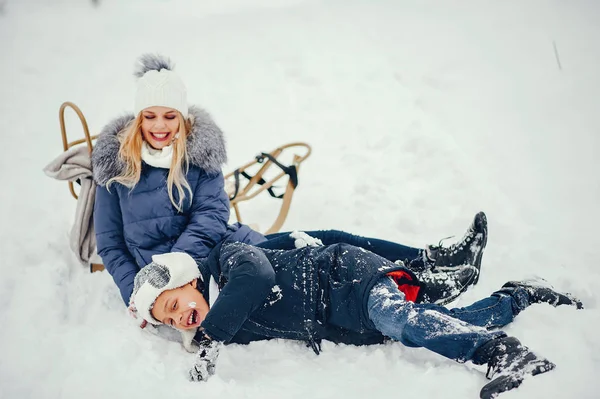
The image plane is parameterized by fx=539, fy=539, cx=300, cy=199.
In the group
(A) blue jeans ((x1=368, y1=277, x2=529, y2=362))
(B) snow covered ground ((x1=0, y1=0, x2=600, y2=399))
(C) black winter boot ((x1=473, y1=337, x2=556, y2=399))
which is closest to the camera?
(C) black winter boot ((x1=473, y1=337, x2=556, y2=399))

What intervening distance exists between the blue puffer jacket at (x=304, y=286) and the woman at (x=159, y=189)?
416mm

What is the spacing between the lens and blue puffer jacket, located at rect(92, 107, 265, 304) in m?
2.99

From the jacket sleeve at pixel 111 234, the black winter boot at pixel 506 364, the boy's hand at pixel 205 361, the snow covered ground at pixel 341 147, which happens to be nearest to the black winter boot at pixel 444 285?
the snow covered ground at pixel 341 147

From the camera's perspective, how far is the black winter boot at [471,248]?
9.08 feet

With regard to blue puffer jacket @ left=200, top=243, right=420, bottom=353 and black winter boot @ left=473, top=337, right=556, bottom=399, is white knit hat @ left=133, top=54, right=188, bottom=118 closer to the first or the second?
blue puffer jacket @ left=200, top=243, right=420, bottom=353

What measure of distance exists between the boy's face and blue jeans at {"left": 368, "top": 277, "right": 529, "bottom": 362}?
2.57 ft

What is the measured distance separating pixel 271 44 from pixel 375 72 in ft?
4.37

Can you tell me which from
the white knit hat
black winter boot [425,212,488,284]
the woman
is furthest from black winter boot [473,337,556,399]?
the white knit hat

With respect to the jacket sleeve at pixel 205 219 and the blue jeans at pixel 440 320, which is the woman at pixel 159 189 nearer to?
the jacket sleeve at pixel 205 219

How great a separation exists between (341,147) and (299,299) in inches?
104

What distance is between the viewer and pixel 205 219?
304 centimetres

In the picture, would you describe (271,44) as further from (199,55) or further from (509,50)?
(509,50)

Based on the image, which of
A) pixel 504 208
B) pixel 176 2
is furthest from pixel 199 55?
pixel 504 208

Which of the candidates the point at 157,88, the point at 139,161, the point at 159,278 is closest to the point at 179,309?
the point at 159,278
